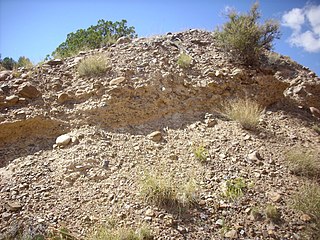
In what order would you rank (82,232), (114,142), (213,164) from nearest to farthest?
(82,232) < (213,164) < (114,142)

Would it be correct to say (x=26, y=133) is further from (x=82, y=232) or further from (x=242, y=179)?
(x=242, y=179)

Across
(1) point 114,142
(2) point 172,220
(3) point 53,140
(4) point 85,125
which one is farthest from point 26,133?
(2) point 172,220

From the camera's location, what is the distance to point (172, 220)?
9.62 feet

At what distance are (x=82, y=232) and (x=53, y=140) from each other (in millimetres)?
1862

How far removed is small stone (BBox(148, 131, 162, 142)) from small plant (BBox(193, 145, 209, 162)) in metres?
0.65

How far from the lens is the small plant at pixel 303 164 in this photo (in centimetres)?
368

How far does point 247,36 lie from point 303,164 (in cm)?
329

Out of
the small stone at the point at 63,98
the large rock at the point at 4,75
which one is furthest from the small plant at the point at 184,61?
the large rock at the point at 4,75

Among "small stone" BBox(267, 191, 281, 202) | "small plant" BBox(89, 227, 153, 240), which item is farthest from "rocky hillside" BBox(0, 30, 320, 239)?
"small plant" BBox(89, 227, 153, 240)

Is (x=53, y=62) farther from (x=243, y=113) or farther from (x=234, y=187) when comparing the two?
(x=234, y=187)

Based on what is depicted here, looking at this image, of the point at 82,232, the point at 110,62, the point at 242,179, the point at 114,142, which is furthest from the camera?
the point at 110,62

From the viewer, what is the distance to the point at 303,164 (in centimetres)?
Answer: 371

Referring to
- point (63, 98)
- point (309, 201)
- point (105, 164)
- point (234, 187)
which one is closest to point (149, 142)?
point (105, 164)

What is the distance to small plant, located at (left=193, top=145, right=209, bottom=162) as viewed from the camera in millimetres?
3809
